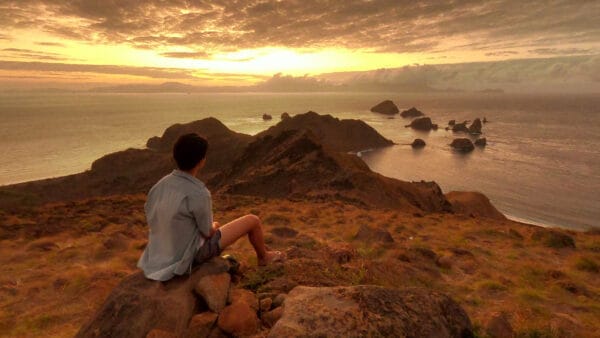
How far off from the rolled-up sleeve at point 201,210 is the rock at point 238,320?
0.99m

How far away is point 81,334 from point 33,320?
216 cm

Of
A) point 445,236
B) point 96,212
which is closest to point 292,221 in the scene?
point 445,236

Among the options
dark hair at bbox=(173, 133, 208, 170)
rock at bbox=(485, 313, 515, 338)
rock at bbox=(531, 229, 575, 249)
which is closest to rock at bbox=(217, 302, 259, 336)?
dark hair at bbox=(173, 133, 208, 170)

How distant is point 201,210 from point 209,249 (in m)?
0.75

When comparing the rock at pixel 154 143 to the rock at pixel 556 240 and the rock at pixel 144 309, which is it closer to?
the rock at pixel 556 240

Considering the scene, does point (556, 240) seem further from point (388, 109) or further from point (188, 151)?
point (388, 109)

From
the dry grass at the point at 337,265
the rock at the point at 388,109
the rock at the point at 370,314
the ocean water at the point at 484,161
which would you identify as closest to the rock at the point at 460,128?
the ocean water at the point at 484,161

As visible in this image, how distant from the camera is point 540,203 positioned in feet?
141

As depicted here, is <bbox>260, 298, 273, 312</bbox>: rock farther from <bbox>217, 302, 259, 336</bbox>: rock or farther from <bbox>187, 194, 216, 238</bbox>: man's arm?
<bbox>187, 194, 216, 238</bbox>: man's arm

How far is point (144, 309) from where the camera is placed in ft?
12.5

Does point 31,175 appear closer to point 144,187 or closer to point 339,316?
point 144,187

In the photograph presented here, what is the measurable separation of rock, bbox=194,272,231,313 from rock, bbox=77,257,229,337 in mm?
127

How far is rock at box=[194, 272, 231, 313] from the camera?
3984 millimetres

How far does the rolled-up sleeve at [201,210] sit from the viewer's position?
4.00m
